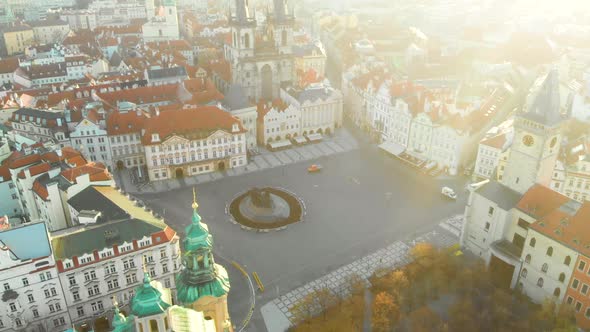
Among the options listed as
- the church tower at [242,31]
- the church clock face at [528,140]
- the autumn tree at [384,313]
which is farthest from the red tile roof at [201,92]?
the church clock face at [528,140]

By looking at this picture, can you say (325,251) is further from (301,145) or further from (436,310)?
(301,145)

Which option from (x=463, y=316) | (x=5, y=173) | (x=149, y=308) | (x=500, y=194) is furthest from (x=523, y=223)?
(x=5, y=173)

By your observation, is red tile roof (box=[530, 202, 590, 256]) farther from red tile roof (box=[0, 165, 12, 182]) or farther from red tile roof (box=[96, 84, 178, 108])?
red tile roof (box=[96, 84, 178, 108])

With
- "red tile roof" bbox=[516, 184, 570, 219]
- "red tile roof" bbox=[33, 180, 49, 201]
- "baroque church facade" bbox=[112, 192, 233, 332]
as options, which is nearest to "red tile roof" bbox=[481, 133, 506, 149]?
"red tile roof" bbox=[516, 184, 570, 219]

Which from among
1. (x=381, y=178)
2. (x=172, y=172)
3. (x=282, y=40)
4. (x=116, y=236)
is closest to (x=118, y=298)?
(x=116, y=236)

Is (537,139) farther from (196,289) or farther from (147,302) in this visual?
(147,302)

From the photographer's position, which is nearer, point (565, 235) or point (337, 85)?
point (565, 235)

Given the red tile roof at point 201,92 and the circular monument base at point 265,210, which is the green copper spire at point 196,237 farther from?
the red tile roof at point 201,92
